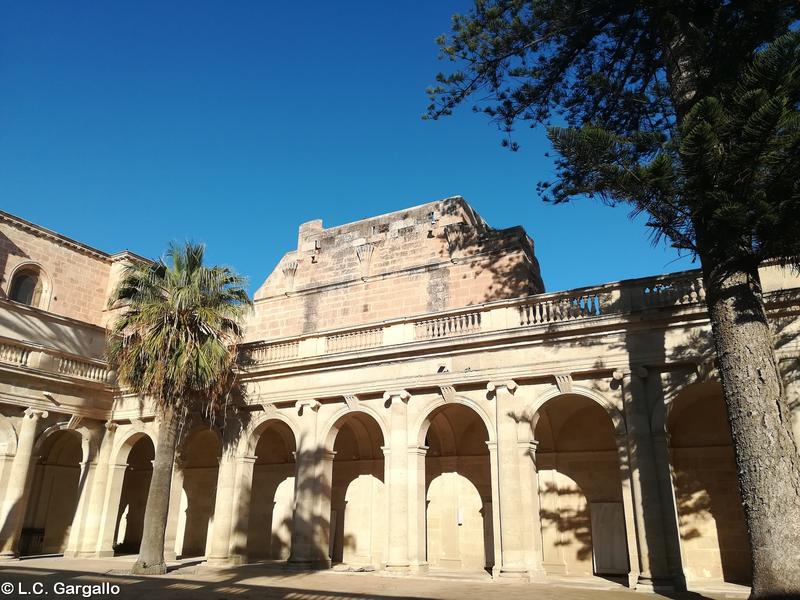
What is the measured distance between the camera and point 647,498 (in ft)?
43.7

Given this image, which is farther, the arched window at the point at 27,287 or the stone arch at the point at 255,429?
the arched window at the point at 27,287

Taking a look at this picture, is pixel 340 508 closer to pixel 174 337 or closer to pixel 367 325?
pixel 367 325

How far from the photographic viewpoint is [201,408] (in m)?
19.7

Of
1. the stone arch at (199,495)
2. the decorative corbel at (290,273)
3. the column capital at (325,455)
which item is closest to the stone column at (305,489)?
the column capital at (325,455)

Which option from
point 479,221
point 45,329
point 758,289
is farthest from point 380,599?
point 45,329

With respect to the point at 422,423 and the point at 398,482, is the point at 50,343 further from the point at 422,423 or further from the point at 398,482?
the point at 422,423

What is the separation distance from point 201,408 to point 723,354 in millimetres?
14895

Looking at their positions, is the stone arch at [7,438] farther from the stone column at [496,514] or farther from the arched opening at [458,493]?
the stone column at [496,514]

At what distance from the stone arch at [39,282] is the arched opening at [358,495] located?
1493 cm

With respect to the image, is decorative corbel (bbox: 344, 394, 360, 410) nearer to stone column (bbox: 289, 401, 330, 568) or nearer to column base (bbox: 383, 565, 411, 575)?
stone column (bbox: 289, 401, 330, 568)

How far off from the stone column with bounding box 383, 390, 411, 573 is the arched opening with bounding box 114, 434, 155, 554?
41.8 ft

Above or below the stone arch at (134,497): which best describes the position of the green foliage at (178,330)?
above

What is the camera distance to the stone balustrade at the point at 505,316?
1441 cm

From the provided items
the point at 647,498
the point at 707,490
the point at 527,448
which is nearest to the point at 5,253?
the point at 527,448
